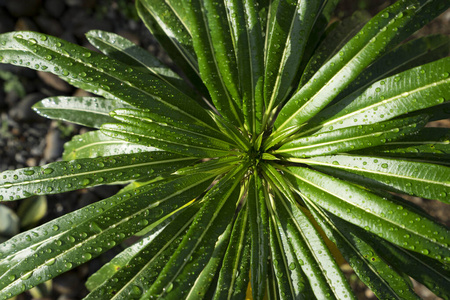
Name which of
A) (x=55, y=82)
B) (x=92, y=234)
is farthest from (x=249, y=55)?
(x=55, y=82)

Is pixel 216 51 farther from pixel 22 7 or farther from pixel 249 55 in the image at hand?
pixel 22 7

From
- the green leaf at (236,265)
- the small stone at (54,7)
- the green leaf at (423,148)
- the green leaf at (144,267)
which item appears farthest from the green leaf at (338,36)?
the small stone at (54,7)

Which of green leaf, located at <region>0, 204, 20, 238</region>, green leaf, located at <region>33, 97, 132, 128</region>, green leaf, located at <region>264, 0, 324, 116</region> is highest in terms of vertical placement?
green leaf, located at <region>264, 0, 324, 116</region>

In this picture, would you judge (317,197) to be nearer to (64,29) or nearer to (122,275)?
(122,275)

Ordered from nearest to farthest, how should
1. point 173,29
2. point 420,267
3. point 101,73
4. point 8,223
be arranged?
point 101,73, point 420,267, point 173,29, point 8,223

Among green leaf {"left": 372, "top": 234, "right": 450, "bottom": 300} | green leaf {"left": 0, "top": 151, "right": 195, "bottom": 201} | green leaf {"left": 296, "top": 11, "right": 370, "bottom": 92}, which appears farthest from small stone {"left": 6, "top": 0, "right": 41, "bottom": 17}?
green leaf {"left": 372, "top": 234, "right": 450, "bottom": 300}

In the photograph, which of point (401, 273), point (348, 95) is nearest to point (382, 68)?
point (348, 95)

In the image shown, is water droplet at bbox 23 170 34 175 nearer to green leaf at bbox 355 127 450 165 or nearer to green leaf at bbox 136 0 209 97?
green leaf at bbox 136 0 209 97
